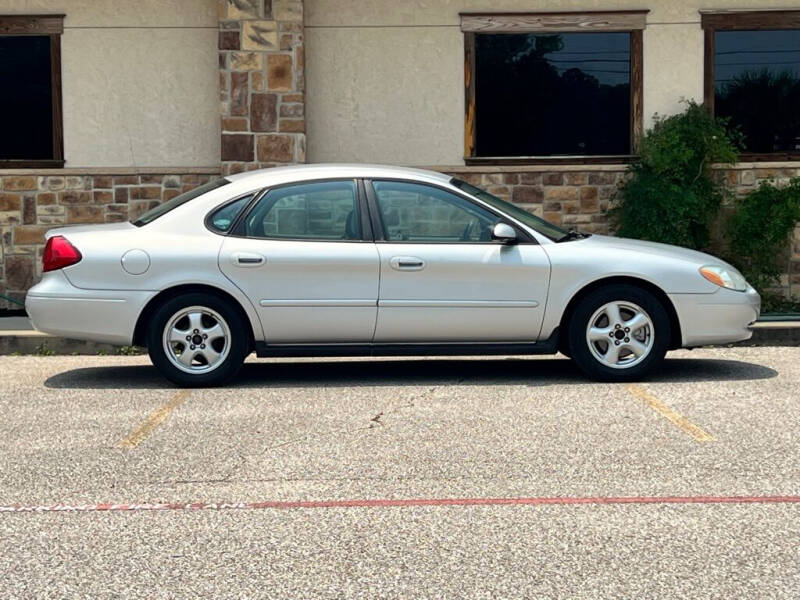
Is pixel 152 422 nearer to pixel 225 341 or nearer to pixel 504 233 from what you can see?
pixel 225 341

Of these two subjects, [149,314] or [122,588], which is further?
[149,314]

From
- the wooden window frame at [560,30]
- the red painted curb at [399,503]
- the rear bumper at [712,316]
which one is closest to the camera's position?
the red painted curb at [399,503]

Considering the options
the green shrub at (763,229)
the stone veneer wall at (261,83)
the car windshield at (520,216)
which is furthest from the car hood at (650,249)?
the stone veneer wall at (261,83)

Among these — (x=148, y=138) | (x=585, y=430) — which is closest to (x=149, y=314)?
(x=585, y=430)

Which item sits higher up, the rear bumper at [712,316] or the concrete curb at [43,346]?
the rear bumper at [712,316]

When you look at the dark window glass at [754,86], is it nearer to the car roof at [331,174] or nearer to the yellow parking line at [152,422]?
the car roof at [331,174]

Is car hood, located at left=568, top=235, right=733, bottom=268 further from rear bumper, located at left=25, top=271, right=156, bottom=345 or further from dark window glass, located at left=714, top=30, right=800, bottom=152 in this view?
dark window glass, located at left=714, top=30, right=800, bottom=152

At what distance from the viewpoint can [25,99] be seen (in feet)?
48.2

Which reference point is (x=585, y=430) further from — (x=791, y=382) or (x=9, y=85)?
(x=9, y=85)

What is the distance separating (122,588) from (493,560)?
1.43m

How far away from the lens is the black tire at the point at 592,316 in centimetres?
938

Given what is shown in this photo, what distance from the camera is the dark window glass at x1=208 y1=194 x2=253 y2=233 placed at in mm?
9469

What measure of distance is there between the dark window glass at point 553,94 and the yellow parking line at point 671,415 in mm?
5731

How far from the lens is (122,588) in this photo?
479 cm
